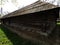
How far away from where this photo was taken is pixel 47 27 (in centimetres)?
617

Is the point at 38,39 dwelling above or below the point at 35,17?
below

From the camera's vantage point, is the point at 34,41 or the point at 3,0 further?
the point at 3,0

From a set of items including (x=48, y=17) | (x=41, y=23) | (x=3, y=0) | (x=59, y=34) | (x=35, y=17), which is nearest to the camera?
(x=59, y=34)

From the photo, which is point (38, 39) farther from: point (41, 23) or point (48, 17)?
point (48, 17)

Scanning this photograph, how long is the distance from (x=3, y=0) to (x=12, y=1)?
11.0 feet

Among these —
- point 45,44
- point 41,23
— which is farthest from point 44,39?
point 41,23

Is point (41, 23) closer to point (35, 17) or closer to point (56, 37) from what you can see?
point (35, 17)

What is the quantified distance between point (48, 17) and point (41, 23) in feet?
2.72

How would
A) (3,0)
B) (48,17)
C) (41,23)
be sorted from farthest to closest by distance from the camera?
(3,0), (41,23), (48,17)

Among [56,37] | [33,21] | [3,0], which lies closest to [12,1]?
[3,0]

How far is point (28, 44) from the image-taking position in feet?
26.7

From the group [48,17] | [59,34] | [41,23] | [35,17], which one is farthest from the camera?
[35,17]

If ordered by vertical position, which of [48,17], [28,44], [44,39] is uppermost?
[48,17]

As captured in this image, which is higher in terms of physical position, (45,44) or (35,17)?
(35,17)
